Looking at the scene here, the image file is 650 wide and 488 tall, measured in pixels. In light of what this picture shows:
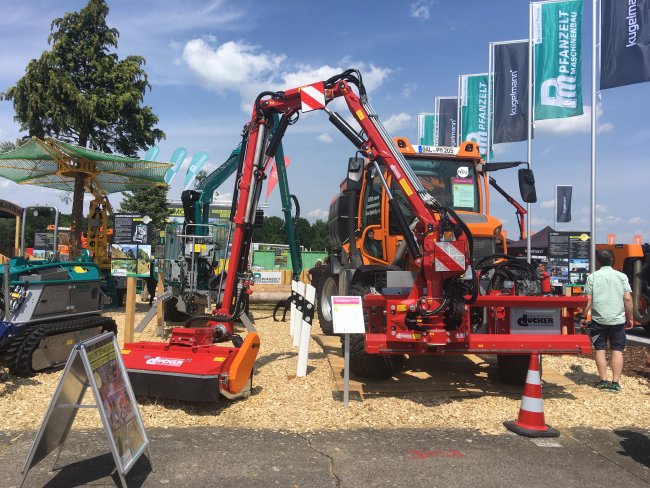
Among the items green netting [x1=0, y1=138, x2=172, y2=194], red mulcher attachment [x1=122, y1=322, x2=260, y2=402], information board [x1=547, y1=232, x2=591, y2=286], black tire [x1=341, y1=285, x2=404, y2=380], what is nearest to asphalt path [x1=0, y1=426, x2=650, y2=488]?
red mulcher attachment [x1=122, y1=322, x2=260, y2=402]

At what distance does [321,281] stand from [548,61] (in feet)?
29.7

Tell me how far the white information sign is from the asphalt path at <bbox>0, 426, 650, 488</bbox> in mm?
1067

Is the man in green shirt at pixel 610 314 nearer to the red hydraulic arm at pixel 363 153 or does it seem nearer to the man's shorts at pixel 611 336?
the man's shorts at pixel 611 336

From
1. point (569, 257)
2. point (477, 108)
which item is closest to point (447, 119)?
point (477, 108)

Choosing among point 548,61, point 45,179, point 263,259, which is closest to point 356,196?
point 548,61

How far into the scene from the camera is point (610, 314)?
6793mm

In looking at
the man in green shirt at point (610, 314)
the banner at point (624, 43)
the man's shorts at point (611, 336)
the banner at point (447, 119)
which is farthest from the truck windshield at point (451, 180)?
the banner at point (447, 119)

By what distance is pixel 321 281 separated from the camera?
10820 mm

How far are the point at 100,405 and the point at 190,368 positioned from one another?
188 cm

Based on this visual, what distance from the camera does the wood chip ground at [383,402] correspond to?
5.25 m

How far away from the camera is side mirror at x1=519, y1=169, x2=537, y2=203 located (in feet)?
22.9

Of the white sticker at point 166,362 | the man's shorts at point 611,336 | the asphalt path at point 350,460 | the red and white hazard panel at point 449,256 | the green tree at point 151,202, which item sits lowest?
the asphalt path at point 350,460

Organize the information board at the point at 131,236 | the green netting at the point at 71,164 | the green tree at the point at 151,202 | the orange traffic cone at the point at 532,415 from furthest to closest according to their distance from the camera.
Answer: the green tree at the point at 151,202, the information board at the point at 131,236, the green netting at the point at 71,164, the orange traffic cone at the point at 532,415

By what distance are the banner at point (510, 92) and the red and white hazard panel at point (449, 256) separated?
1104 centimetres
